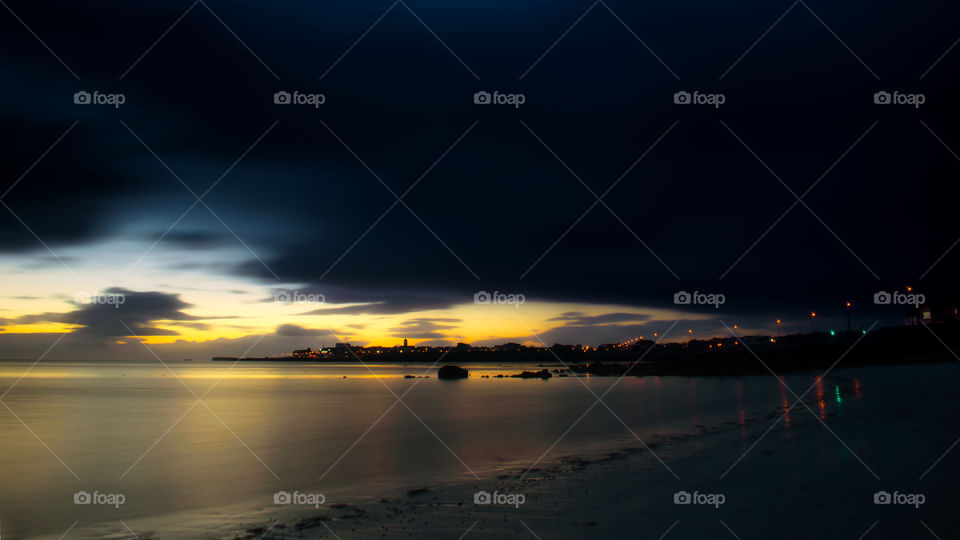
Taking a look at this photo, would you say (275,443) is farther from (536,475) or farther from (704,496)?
(704,496)

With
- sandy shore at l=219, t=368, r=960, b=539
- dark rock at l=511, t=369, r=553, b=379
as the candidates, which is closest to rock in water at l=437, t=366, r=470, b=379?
dark rock at l=511, t=369, r=553, b=379

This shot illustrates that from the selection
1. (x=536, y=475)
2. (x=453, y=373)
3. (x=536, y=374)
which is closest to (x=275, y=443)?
(x=536, y=475)

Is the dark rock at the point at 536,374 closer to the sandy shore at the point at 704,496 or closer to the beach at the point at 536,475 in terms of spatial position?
the beach at the point at 536,475

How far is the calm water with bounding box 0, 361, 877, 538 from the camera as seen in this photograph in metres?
16.8

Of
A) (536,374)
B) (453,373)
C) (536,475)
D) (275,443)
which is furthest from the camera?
(453,373)

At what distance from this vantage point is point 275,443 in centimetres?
2969

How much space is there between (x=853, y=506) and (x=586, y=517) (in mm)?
4978

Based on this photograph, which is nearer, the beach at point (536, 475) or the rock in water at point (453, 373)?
the beach at point (536, 475)

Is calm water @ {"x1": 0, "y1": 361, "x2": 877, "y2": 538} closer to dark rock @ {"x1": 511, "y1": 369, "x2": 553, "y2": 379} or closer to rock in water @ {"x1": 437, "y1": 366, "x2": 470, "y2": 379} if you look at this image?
dark rock @ {"x1": 511, "y1": 369, "x2": 553, "y2": 379}

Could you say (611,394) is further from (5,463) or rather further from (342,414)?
(5,463)

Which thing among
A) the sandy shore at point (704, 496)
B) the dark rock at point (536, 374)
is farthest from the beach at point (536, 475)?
the dark rock at point (536, 374)

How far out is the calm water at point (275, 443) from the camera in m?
16.8

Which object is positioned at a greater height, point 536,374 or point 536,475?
point 536,374

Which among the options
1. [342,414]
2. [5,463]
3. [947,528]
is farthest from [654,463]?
[342,414]
